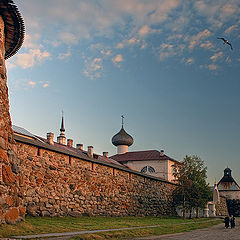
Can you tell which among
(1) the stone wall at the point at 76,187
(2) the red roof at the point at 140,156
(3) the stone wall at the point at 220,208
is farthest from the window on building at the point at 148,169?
(1) the stone wall at the point at 76,187

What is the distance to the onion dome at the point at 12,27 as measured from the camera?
40.0 feet

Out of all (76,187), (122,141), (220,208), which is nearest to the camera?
(76,187)

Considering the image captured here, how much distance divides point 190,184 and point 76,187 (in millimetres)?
15773

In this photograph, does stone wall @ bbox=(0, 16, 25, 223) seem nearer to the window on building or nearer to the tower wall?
the window on building

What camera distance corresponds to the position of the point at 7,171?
35.3 feet

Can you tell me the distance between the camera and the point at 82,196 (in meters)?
17.5

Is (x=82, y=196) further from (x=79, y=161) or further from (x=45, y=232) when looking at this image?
(x=45, y=232)

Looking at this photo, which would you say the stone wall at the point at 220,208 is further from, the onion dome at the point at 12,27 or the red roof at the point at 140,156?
the onion dome at the point at 12,27

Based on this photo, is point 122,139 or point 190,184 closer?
point 190,184

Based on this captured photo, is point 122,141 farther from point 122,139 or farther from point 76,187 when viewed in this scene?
point 76,187

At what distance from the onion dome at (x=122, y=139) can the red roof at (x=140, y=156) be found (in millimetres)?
2180

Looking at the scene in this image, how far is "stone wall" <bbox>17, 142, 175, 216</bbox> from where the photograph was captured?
1423 centimetres

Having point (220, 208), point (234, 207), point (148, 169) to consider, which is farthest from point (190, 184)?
point (234, 207)

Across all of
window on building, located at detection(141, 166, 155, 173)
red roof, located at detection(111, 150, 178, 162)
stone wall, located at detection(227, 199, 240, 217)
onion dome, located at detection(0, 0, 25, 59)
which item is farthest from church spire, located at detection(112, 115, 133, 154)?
onion dome, located at detection(0, 0, 25, 59)
